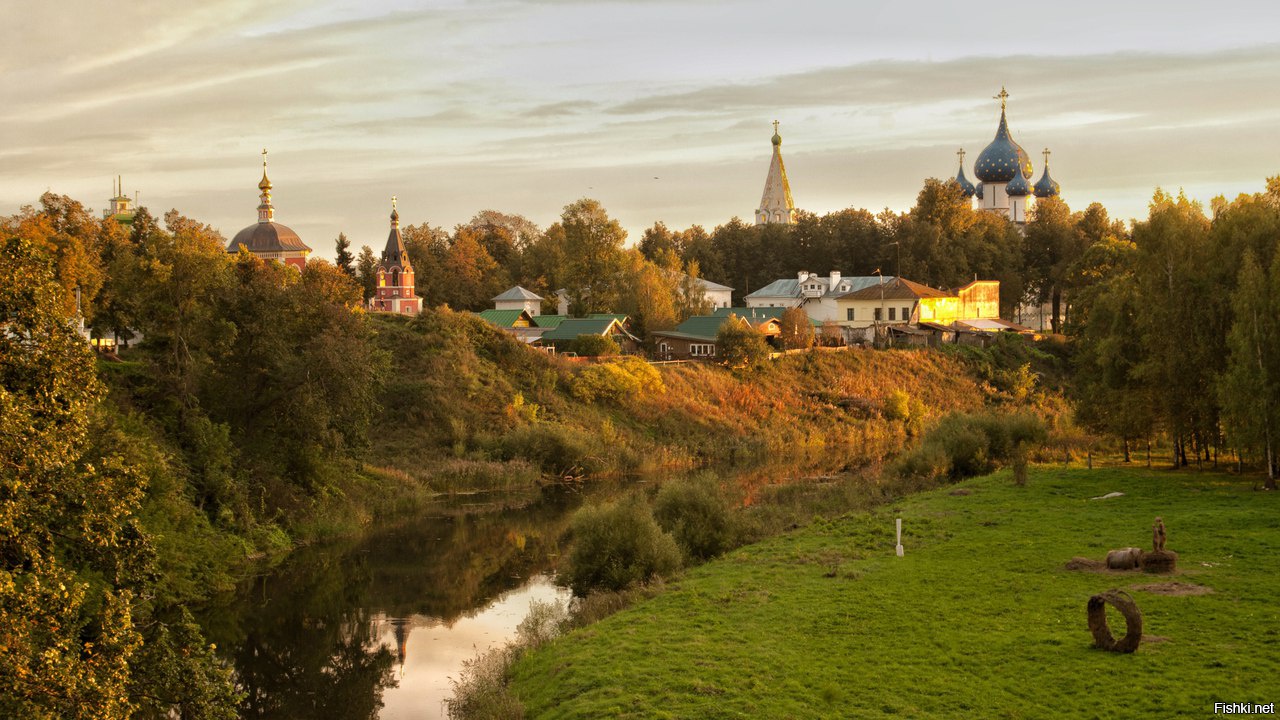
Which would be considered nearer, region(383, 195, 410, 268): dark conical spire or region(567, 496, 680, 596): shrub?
region(567, 496, 680, 596): shrub

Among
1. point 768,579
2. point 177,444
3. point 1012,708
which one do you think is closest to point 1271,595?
point 1012,708

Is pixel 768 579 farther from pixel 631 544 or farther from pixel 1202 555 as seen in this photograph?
pixel 1202 555

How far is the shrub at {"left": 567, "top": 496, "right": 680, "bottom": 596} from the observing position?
24734 mm

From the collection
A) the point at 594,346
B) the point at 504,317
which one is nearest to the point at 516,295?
the point at 504,317

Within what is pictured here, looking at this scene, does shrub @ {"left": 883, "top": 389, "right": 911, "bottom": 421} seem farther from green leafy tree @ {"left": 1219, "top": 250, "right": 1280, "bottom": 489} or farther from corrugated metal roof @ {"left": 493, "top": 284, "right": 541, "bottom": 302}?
green leafy tree @ {"left": 1219, "top": 250, "right": 1280, "bottom": 489}

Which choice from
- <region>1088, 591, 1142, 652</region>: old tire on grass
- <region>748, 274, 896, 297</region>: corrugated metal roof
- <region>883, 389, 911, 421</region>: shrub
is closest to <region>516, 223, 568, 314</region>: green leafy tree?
<region>748, 274, 896, 297</region>: corrugated metal roof

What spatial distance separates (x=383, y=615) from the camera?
26.1 m

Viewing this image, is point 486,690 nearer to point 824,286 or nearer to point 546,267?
point 546,267

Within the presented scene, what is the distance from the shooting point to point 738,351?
64625mm

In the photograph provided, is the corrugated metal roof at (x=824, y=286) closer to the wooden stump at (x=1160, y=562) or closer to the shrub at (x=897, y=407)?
the shrub at (x=897, y=407)

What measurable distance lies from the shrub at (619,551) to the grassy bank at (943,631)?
39.3 inches

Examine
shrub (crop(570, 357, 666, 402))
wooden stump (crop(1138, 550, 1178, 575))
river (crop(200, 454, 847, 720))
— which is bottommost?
river (crop(200, 454, 847, 720))

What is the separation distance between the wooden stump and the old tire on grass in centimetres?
448

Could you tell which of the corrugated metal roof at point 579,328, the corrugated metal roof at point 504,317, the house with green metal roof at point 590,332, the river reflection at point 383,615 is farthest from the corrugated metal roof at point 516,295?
the river reflection at point 383,615
